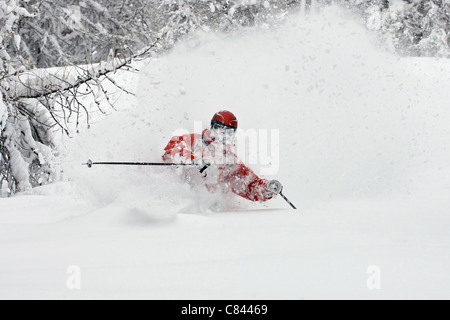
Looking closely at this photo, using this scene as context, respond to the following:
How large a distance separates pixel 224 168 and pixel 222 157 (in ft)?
0.41

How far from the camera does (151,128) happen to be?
5.97m

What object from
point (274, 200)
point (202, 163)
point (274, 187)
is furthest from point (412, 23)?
point (202, 163)

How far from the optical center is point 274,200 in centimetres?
641

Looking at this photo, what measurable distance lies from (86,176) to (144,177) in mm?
1188

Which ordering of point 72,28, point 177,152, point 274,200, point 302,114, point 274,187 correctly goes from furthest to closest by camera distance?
1. point 72,28
2. point 302,114
3. point 274,200
4. point 177,152
5. point 274,187

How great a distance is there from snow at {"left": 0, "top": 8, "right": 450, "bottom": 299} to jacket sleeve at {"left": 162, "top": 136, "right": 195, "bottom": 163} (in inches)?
9.1

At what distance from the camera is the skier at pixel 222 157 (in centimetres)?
545

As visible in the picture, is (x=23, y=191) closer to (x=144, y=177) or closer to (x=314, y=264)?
(x=144, y=177)

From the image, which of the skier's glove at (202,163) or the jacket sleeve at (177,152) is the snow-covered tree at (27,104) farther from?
the skier's glove at (202,163)

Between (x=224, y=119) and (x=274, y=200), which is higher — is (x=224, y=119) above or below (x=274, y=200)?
above

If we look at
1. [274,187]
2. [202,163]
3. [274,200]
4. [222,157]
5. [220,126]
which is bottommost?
[274,200]

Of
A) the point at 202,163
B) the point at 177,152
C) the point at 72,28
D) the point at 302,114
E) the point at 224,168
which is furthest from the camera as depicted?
the point at 72,28

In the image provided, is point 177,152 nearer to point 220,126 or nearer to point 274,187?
point 220,126

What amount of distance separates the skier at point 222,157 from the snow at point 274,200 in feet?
0.65
